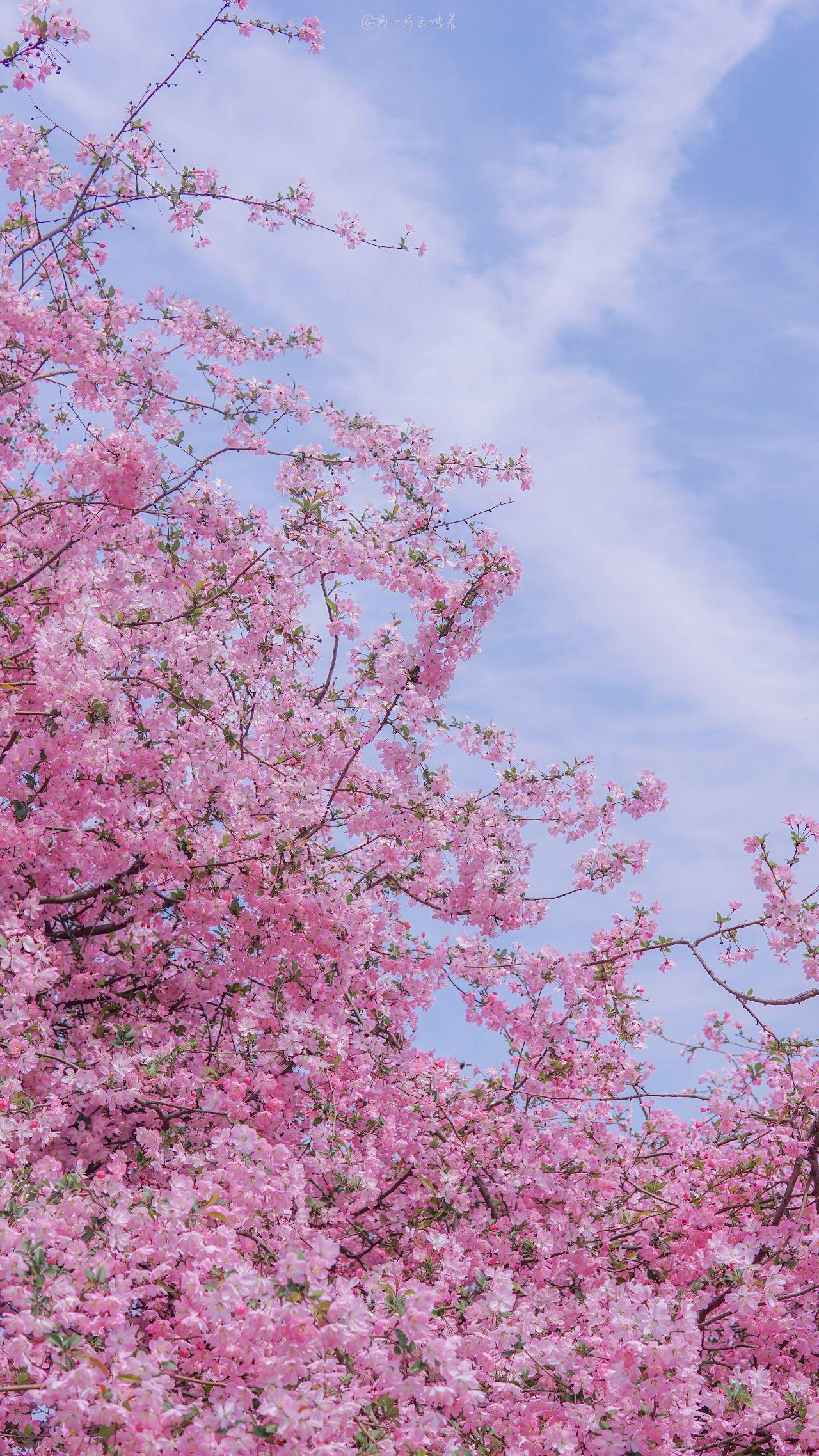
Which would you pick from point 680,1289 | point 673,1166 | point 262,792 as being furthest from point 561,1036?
point 262,792

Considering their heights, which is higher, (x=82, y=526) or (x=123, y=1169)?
(x=82, y=526)

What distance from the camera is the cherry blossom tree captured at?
434cm

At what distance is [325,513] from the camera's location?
25.2 feet

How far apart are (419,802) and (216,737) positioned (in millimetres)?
1316

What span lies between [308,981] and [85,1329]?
3230 mm

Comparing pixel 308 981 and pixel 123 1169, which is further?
pixel 308 981

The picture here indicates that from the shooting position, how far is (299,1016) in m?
6.44

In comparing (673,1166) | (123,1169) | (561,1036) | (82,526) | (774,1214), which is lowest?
(123,1169)

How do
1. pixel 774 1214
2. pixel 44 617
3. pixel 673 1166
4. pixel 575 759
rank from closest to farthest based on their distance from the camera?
pixel 774 1214, pixel 44 617, pixel 673 1166, pixel 575 759

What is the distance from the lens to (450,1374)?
4.05 metres

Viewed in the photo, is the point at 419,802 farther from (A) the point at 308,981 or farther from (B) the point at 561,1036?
(B) the point at 561,1036

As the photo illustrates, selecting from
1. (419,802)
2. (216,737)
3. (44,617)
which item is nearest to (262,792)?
(216,737)

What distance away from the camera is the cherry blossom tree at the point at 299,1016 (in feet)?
14.2

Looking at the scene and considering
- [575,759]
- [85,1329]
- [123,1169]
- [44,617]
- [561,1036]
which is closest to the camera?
[85,1329]
